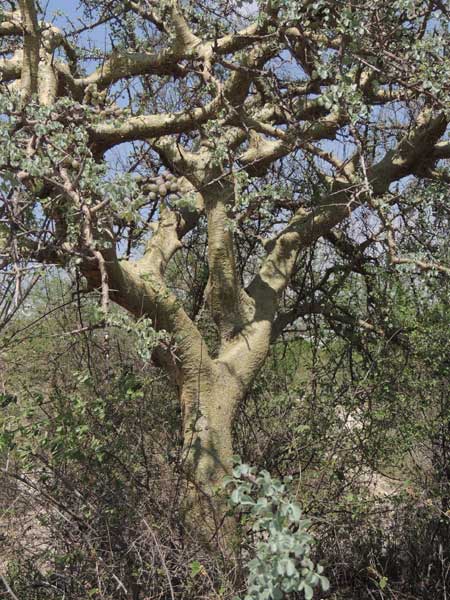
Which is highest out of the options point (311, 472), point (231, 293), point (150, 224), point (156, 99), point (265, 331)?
point (156, 99)

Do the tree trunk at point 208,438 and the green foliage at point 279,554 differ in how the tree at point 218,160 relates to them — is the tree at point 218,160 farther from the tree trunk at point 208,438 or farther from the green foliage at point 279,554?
the green foliage at point 279,554

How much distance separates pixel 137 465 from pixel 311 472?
147 centimetres

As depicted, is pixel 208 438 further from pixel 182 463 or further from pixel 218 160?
pixel 218 160

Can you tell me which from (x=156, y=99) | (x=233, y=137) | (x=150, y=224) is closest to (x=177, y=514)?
(x=150, y=224)

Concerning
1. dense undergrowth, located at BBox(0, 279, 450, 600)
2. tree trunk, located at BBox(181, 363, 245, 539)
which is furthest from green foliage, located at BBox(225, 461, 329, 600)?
tree trunk, located at BBox(181, 363, 245, 539)

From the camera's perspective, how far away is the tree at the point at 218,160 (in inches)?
151

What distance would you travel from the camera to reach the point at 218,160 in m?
4.58

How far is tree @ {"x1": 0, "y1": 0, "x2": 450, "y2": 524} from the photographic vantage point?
3.84 metres

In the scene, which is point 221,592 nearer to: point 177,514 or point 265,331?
point 177,514

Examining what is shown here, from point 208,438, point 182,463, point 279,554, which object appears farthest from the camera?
point 208,438

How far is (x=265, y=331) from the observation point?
525cm

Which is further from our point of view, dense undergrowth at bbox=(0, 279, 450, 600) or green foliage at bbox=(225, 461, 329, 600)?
dense undergrowth at bbox=(0, 279, 450, 600)

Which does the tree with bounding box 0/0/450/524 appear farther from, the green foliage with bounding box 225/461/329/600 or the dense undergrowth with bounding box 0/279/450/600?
the green foliage with bounding box 225/461/329/600

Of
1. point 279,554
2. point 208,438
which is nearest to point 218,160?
point 208,438
